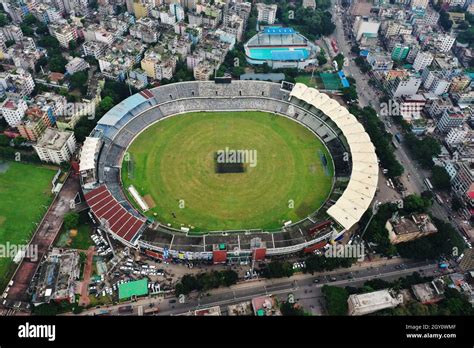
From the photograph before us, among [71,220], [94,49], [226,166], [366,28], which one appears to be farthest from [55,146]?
[366,28]

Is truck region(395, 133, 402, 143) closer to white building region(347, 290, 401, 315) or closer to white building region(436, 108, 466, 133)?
white building region(436, 108, 466, 133)

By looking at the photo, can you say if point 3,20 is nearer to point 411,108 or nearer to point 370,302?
point 411,108

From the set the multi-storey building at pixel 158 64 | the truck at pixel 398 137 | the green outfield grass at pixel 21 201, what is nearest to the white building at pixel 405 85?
the truck at pixel 398 137

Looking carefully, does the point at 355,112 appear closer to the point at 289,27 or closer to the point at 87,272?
the point at 289,27

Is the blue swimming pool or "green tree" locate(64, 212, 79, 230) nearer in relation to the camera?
"green tree" locate(64, 212, 79, 230)

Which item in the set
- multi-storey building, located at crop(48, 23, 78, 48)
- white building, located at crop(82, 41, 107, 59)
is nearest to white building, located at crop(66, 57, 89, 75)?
white building, located at crop(82, 41, 107, 59)

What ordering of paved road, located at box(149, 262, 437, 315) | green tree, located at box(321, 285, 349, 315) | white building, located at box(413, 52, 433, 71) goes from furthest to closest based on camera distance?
white building, located at box(413, 52, 433, 71) → paved road, located at box(149, 262, 437, 315) → green tree, located at box(321, 285, 349, 315)
